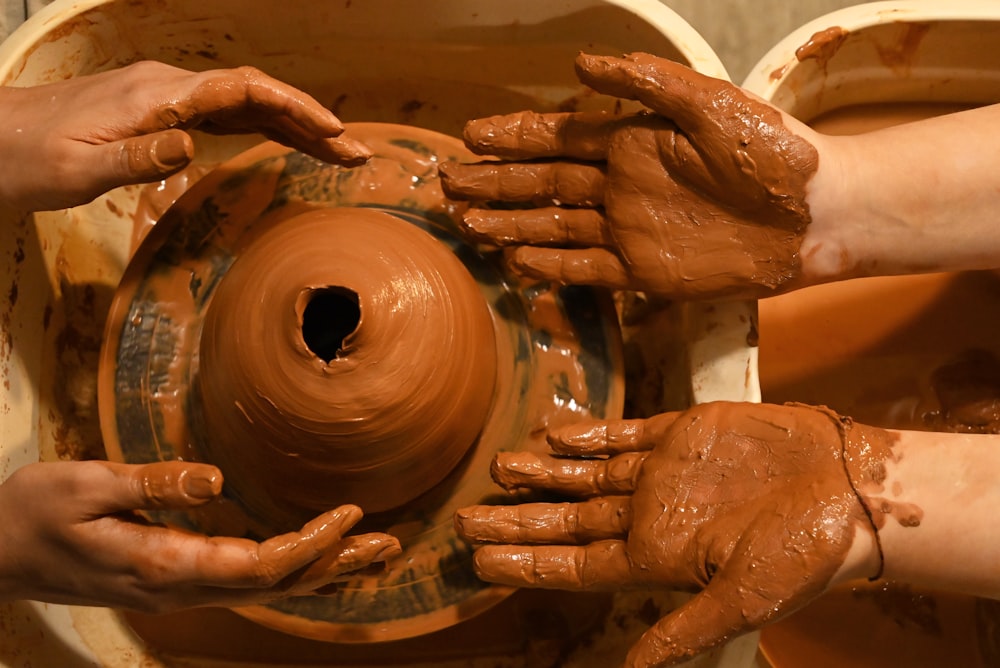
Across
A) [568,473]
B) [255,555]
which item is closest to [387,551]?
[255,555]

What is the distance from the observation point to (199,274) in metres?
1.38

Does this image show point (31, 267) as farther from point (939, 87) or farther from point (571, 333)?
point (939, 87)

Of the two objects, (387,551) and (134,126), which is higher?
(134,126)

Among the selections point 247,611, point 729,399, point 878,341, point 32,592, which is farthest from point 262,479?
point 878,341

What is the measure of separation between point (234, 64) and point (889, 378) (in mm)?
1482

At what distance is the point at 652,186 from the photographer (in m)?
1.25

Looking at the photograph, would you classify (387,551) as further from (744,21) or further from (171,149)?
(744,21)

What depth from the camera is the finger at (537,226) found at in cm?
132

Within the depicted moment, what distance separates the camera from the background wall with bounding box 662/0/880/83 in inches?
76.6

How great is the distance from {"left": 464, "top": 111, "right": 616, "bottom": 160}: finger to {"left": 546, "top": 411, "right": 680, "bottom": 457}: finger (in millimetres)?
437

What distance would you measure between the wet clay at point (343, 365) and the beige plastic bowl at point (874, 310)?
2.25 ft

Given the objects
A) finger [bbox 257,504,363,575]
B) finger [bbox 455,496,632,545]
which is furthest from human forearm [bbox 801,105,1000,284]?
finger [bbox 257,504,363,575]

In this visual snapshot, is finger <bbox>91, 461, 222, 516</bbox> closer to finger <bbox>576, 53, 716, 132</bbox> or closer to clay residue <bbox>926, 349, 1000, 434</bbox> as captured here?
finger <bbox>576, 53, 716, 132</bbox>

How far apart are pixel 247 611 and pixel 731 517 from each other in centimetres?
80
